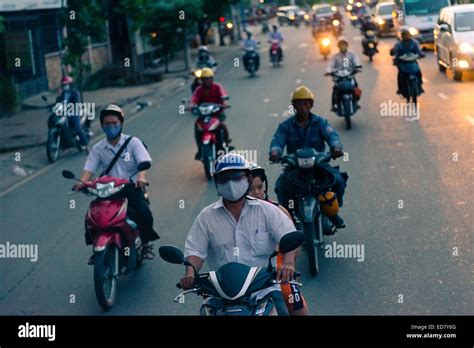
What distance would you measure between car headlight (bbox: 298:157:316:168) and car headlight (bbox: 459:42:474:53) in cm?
1543

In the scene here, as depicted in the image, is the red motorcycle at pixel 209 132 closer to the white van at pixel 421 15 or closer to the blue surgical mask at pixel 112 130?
the blue surgical mask at pixel 112 130

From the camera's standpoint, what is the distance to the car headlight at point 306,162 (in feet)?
26.7

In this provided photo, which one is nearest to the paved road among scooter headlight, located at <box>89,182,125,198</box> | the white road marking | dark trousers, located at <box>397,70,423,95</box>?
the white road marking

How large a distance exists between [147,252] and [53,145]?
810 cm

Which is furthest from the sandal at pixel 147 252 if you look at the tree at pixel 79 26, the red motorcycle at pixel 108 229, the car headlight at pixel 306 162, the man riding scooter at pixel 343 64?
the tree at pixel 79 26

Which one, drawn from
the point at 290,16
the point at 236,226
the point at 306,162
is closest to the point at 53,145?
the point at 306,162

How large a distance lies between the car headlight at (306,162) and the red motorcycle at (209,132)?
197 inches

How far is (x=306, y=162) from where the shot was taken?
8.16m

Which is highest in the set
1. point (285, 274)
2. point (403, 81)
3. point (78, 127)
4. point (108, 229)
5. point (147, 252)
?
point (285, 274)

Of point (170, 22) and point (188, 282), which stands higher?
point (188, 282)

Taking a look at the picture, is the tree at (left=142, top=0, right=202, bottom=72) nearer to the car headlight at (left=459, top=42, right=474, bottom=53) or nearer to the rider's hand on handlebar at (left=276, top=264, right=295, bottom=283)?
the car headlight at (left=459, top=42, right=474, bottom=53)

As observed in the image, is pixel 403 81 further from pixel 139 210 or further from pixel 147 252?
pixel 139 210
